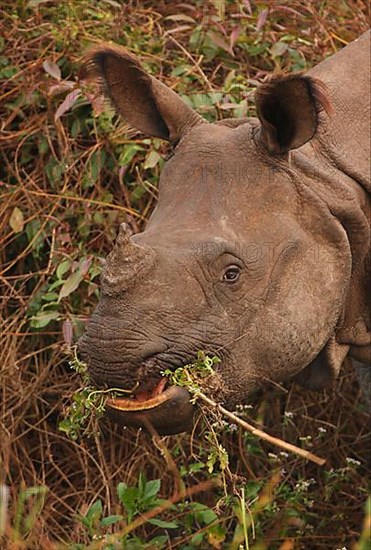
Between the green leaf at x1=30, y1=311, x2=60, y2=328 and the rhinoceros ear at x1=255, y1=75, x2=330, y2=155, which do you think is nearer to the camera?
the rhinoceros ear at x1=255, y1=75, x2=330, y2=155

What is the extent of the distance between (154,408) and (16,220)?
6.13ft

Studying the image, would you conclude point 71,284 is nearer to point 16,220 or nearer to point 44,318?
point 44,318

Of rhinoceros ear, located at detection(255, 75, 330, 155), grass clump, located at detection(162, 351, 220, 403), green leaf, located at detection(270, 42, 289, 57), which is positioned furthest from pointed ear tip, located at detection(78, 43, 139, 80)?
green leaf, located at detection(270, 42, 289, 57)

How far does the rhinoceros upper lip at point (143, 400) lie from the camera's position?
3178mm

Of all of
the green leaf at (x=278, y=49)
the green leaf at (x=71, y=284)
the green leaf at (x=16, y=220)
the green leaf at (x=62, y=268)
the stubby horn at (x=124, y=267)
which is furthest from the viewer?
the green leaf at (x=278, y=49)

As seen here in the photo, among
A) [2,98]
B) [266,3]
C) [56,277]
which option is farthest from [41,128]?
[266,3]

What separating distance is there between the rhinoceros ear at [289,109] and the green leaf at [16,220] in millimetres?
1505

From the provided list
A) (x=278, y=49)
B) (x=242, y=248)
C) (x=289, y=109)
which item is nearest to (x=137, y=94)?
(x=289, y=109)

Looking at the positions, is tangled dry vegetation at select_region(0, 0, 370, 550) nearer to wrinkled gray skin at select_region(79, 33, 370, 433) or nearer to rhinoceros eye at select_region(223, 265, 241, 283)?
wrinkled gray skin at select_region(79, 33, 370, 433)

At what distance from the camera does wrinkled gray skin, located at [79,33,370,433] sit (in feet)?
10.5

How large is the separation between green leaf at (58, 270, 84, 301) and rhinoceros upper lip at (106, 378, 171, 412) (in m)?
1.33

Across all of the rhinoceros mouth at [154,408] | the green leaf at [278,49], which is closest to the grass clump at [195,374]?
the rhinoceros mouth at [154,408]

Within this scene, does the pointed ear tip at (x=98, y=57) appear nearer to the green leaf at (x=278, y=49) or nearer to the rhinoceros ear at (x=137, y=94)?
the rhinoceros ear at (x=137, y=94)

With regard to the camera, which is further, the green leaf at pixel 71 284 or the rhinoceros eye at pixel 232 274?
the green leaf at pixel 71 284
